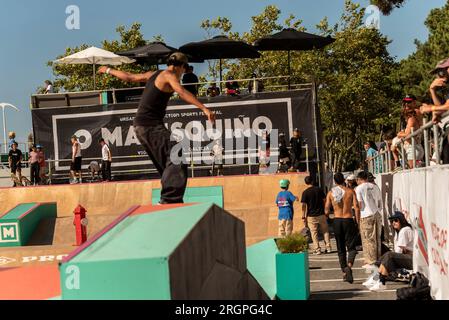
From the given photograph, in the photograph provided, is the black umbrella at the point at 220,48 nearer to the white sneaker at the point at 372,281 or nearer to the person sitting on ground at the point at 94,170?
the person sitting on ground at the point at 94,170

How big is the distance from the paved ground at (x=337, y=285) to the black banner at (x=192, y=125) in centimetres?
903

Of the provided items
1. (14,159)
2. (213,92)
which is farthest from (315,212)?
(14,159)

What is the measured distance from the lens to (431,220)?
10.2 metres

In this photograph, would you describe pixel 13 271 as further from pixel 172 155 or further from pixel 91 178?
pixel 91 178

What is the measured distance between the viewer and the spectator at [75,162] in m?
25.2

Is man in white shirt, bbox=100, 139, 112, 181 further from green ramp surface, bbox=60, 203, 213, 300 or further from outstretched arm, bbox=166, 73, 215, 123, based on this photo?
green ramp surface, bbox=60, 203, 213, 300

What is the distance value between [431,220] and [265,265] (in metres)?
3.29

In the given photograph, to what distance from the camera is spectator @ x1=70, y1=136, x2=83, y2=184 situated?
25188 millimetres

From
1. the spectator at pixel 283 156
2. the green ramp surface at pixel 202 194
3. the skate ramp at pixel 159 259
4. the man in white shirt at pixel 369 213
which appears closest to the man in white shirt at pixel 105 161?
the green ramp surface at pixel 202 194

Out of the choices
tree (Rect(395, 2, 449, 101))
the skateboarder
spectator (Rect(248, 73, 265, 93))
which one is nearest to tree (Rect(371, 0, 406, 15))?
tree (Rect(395, 2, 449, 101))

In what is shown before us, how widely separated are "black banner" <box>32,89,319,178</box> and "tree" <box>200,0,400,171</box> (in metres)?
26.5

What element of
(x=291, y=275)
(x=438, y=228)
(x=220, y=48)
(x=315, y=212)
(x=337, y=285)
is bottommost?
(x=337, y=285)

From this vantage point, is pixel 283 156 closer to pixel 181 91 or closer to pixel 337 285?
pixel 337 285

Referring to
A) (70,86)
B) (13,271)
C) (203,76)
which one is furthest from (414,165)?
(70,86)
